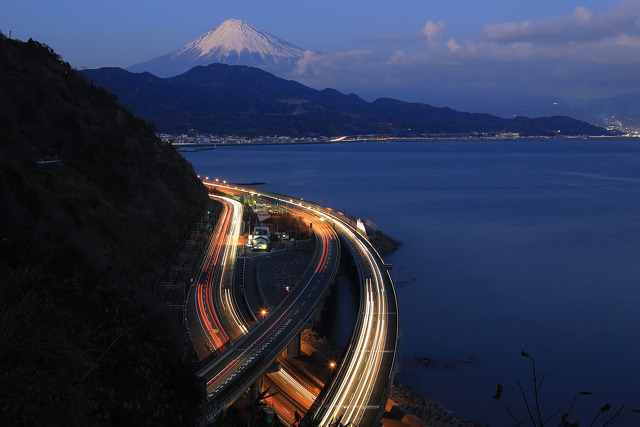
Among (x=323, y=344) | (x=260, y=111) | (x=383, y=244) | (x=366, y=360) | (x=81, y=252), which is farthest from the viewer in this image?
(x=260, y=111)

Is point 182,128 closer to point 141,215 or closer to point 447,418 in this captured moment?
point 141,215

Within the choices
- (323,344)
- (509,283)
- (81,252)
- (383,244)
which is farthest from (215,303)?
(383,244)

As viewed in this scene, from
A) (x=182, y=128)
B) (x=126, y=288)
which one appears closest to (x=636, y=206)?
(x=126, y=288)

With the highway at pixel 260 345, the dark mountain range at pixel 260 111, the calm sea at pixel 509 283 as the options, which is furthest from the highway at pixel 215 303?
the dark mountain range at pixel 260 111

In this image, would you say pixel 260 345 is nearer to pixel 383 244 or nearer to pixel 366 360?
pixel 366 360

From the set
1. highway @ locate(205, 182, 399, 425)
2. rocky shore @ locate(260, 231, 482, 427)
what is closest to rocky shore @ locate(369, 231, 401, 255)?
rocky shore @ locate(260, 231, 482, 427)

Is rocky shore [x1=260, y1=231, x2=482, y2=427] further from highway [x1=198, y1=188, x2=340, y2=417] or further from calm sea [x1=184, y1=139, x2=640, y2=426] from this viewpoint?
calm sea [x1=184, y1=139, x2=640, y2=426]
